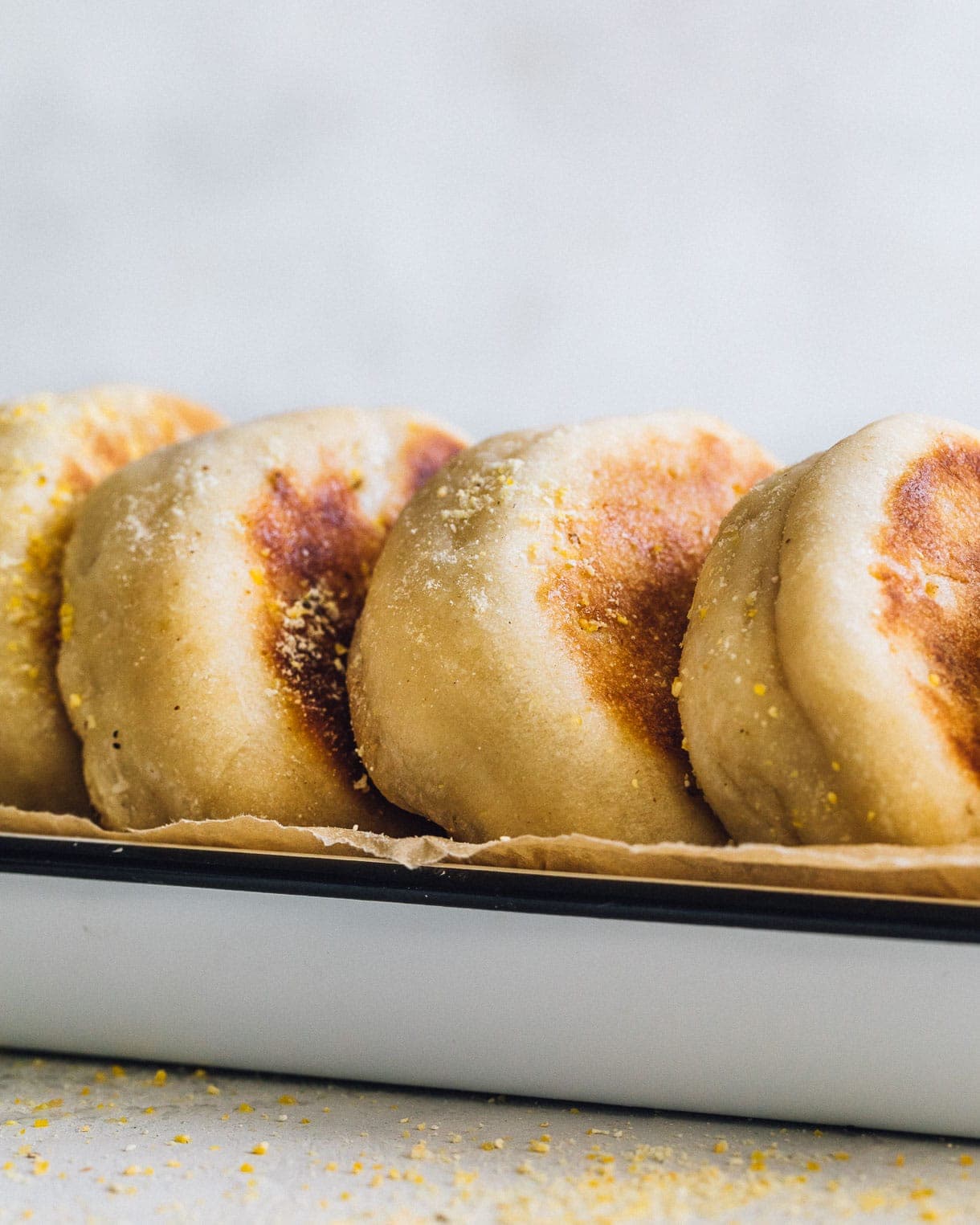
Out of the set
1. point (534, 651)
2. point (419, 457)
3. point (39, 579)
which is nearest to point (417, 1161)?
point (534, 651)

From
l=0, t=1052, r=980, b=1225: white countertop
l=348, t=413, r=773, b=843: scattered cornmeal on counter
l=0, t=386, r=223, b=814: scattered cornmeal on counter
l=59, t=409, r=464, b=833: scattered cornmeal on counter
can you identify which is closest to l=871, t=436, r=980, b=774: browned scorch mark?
l=348, t=413, r=773, b=843: scattered cornmeal on counter

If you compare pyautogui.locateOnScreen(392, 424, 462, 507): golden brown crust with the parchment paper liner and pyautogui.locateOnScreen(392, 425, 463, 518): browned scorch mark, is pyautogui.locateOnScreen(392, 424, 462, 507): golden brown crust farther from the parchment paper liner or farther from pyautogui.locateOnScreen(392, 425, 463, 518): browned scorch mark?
the parchment paper liner

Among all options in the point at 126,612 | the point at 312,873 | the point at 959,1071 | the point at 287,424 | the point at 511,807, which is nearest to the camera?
the point at 959,1071

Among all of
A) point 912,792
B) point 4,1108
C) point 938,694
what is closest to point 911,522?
point 938,694

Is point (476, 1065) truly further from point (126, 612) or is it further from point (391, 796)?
point (126, 612)

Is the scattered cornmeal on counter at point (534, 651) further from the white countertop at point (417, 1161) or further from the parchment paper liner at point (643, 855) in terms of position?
the white countertop at point (417, 1161)

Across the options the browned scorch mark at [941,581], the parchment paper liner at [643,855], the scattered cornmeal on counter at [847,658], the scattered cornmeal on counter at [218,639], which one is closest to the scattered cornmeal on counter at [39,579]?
the scattered cornmeal on counter at [218,639]

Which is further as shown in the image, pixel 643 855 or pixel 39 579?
pixel 39 579

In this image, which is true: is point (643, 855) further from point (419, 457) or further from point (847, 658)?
point (419, 457)
